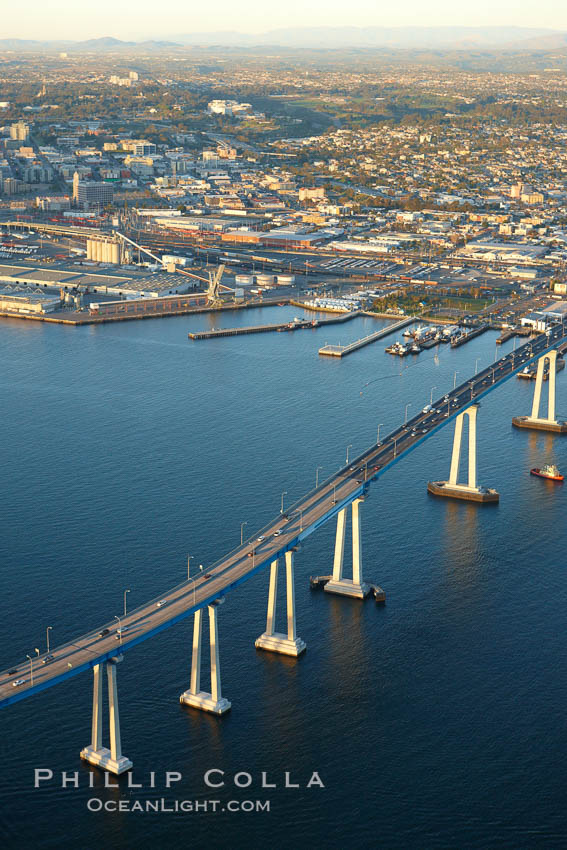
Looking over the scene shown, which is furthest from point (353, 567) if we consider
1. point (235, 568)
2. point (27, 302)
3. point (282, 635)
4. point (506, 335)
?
point (27, 302)

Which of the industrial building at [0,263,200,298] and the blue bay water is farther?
the industrial building at [0,263,200,298]

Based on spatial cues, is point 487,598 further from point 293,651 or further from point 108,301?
point 108,301

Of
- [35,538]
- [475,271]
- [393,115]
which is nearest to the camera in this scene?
[35,538]

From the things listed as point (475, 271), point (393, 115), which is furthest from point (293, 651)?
point (393, 115)


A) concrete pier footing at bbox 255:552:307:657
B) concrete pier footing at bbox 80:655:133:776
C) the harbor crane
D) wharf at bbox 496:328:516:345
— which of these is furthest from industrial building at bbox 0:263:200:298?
concrete pier footing at bbox 80:655:133:776

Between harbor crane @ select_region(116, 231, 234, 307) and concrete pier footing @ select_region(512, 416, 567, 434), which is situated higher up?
harbor crane @ select_region(116, 231, 234, 307)

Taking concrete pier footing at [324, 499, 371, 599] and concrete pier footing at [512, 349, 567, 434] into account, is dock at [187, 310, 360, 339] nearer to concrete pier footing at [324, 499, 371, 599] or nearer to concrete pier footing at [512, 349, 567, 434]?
concrete pier footing at [512, 349, 567, 434]
